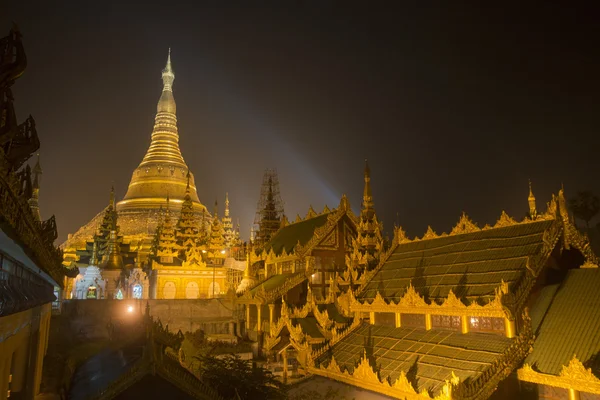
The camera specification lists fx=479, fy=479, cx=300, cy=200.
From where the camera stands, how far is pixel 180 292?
133 ft

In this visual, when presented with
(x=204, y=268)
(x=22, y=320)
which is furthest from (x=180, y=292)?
(x=22, y=320)

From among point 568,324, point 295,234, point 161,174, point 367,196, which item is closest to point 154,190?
point 161,174

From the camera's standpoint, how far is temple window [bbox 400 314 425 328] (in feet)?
49.1

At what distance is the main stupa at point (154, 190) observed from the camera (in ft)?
197

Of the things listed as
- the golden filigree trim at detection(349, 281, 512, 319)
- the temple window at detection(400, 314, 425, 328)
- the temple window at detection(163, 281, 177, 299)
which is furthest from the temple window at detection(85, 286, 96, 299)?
the temple window at detection(400, 314, 425, 328)

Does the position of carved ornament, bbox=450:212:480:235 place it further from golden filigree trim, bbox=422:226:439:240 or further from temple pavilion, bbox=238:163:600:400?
golden filigree trim, bbox=422:226:439:240

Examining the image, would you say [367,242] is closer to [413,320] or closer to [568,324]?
[413,320]

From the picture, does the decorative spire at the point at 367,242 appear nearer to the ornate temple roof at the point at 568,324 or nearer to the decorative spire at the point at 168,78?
the ornate temple roof at the point at 568,324

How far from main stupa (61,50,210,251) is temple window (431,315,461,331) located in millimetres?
45899

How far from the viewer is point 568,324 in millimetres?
11609

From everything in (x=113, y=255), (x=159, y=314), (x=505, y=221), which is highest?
(x=113, y=255)

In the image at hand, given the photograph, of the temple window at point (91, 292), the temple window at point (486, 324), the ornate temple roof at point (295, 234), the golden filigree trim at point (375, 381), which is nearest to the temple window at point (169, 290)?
the temple window at point (91, 292)

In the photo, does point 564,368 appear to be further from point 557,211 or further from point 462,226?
point 462,226

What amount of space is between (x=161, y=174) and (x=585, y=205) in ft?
168
